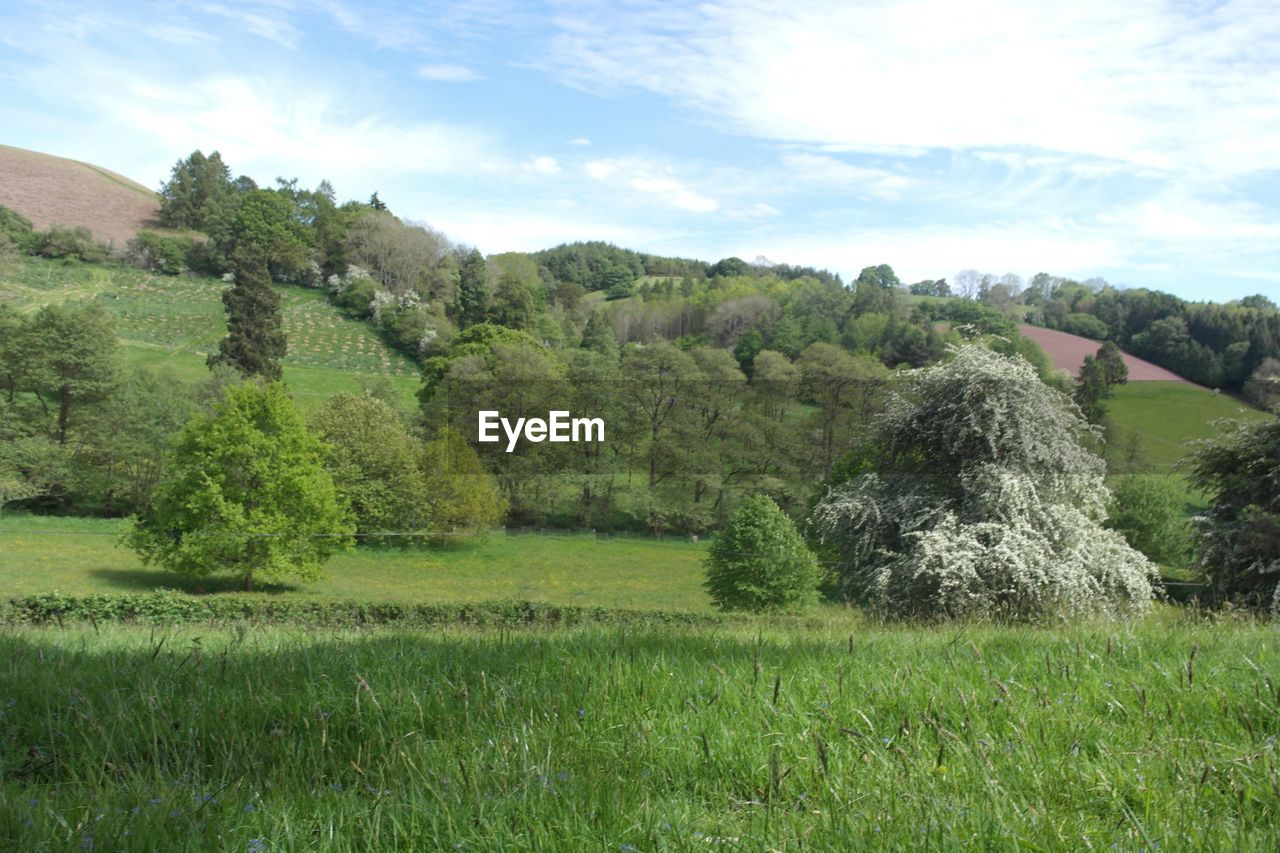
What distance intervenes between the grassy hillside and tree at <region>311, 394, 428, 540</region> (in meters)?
2.51

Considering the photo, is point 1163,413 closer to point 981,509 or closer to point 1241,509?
point 1241,509

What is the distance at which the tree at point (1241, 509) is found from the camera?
12133mm

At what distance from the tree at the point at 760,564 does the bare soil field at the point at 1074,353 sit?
33.6 feet

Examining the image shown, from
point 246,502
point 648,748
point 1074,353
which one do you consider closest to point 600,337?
point 246,502

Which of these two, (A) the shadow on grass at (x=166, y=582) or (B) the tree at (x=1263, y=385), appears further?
(B) the tree at (x=1263, y=385)

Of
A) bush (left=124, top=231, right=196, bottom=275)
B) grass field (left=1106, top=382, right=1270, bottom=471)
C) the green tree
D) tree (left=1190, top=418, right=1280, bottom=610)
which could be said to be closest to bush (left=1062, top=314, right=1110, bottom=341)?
grass field (left=1106, top=382, right=1270, bottom=471)

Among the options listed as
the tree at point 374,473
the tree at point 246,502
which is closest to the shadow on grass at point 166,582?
the tree at point 246,502

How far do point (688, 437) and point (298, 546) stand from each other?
8.11 meters

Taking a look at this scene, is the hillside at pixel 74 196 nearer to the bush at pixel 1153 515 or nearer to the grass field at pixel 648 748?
the bush at pixel 1153 515

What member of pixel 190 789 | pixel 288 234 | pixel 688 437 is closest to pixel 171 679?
pixel 190 789

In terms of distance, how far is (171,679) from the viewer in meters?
3.09

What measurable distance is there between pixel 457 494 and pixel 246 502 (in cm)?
397

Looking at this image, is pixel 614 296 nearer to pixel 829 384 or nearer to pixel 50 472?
pixel 829 384

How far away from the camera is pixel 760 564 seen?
597 inches
